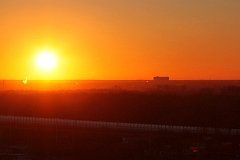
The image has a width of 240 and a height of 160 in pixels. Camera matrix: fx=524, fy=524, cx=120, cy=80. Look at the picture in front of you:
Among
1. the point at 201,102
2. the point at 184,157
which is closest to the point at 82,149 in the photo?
the point at 184,157

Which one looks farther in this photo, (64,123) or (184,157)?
(64,123)

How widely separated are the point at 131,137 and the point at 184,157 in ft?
14.8

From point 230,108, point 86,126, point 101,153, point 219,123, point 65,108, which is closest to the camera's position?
point 101,153

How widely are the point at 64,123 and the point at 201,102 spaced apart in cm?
2070

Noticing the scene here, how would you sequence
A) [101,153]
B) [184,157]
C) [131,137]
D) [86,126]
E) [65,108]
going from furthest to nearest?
[65,108] → [86,126] → [131,137] → [101,153] → [184,157]

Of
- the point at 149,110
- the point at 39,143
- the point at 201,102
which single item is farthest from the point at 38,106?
the point at 39,143

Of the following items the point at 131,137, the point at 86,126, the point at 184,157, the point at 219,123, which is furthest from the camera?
the point at 219,123

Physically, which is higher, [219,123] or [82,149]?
[219,123]

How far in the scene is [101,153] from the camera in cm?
1983

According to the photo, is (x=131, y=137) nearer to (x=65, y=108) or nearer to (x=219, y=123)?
(x=219, y=123)

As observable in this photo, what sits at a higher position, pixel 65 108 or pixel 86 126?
pixel 65 108

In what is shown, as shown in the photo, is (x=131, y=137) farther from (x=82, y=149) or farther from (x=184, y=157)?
(x=184, y=157)

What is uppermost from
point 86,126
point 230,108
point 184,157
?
point 230,108

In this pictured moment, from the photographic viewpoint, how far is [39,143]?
74.6 feet
